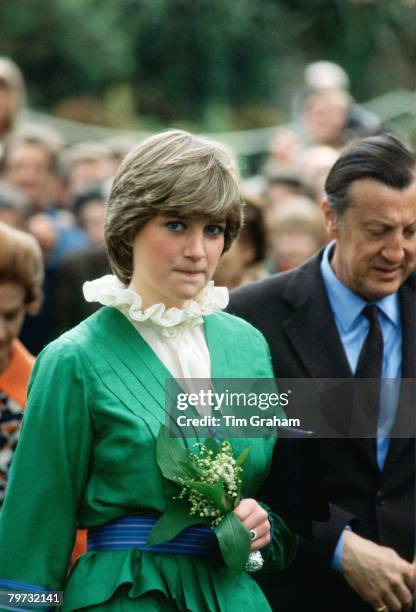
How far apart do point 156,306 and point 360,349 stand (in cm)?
119

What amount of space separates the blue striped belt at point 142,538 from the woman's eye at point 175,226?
0.80 meters

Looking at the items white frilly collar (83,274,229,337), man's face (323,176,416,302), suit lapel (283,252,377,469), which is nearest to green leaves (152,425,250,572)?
white frilly collar (83,274,229,337)

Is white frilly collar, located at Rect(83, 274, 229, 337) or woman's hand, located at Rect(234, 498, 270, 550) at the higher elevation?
white frilly collar, located at Rect(83, 274, 229, 337)

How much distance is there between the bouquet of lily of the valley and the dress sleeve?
0.76ft

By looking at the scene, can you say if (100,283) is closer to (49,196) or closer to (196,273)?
(196,273)

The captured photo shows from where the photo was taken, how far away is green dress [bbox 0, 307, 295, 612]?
3.72 metres

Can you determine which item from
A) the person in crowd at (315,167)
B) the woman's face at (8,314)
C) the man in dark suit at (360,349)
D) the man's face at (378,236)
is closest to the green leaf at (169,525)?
the man in dark suit at (360,349)

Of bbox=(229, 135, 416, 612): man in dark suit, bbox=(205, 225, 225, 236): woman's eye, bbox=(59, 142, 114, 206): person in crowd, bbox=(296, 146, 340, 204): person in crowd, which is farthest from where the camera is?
bbox=(59, 142, 114, 206): person in crowd

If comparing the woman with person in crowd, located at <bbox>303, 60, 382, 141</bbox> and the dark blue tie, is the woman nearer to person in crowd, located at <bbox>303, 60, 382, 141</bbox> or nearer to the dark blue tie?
the dark blue tie

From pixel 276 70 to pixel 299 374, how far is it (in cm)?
2123

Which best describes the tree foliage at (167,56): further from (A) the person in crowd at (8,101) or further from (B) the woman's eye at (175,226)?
(B) the woman's eye at (175,226)

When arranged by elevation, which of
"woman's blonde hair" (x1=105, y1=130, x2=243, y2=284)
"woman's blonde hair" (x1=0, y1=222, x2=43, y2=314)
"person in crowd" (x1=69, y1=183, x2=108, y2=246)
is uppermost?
"person in crowd" (x1=69, y1=183, x2=108, y2=246)

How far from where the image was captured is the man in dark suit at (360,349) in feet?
15.5

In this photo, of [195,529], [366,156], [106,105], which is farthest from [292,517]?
[106,105]
